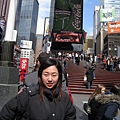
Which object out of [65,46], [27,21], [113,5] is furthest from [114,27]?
[113,5]

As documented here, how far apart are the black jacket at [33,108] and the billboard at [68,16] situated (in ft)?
137

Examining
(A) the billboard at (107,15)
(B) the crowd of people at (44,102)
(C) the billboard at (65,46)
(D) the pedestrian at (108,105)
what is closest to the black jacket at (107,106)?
(D) the pedestrian at (108,105)

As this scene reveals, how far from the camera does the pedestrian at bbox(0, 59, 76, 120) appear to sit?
5.37 ft

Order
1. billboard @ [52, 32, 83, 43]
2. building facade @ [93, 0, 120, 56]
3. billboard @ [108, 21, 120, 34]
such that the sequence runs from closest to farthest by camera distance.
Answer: billboard @ [108, 21, 120, 34]
billboard @ [52, 32, 83, 43]
building facade @ [93, 0, 120, 56]

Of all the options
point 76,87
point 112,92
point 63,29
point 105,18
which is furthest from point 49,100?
point 105,18

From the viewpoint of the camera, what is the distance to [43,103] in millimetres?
1667

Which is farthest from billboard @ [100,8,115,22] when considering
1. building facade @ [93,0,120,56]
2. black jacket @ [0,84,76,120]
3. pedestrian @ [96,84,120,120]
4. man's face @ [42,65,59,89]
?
black jacket @ [0,84,76,120]

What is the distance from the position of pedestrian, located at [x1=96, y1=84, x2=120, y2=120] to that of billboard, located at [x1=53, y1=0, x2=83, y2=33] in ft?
133

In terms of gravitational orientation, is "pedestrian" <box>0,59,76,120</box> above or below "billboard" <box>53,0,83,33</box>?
below

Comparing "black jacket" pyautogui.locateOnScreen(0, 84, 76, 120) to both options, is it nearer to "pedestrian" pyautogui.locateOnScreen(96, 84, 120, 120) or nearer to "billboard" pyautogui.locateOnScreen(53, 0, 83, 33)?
"pedestrian" pyautogui.locateOnScreen(96, 84, 120, 120)

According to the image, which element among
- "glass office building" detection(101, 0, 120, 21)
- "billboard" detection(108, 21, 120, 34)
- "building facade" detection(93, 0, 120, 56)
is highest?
"glass office building" detection(101, 0, 120, 21)

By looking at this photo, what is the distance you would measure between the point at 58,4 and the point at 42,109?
43.4 meters

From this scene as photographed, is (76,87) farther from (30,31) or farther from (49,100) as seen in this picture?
(30,31)

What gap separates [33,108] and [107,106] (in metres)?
1.67
